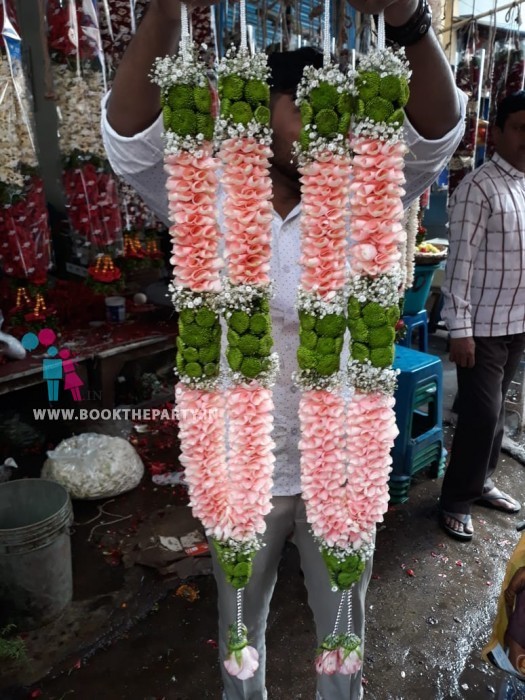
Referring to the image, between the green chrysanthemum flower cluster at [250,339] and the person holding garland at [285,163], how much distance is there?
11.5 inches

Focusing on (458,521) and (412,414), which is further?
(412,414)

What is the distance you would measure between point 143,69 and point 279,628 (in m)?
2.60

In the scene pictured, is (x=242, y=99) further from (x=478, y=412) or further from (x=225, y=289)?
(x=478, y=412)

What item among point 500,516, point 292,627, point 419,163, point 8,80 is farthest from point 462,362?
point 8,80

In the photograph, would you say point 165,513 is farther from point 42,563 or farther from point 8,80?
point 8,80

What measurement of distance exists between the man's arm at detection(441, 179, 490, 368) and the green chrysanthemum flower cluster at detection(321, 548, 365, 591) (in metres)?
2.03

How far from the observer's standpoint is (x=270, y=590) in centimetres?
182

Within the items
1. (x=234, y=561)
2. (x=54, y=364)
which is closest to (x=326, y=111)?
(x=234, y=561)

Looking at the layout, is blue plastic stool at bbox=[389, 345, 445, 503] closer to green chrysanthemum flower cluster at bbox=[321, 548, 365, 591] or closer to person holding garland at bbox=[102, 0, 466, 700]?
person holding garland at bbox=[102, 0, 466, 700]

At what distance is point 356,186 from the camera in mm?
1161

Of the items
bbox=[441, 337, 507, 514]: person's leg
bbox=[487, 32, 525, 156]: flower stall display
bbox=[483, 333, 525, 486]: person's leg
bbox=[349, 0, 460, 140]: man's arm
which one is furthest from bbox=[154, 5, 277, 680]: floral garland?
bbox=[487, 32, 525, 156]: flower stall display

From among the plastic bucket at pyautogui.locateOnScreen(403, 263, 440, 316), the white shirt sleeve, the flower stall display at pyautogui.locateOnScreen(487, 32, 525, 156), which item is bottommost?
the plastic bucket at pyautogui.locateOnScreen(403, 263, 440, 316)

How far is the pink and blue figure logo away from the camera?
4.00 m

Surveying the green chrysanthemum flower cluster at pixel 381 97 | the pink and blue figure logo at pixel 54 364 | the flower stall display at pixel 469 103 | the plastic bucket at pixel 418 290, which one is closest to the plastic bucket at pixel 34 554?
the pink and blue figure logo at pixel 54 364
